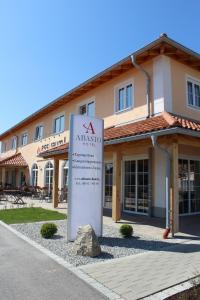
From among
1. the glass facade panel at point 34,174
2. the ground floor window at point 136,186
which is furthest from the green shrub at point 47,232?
the glass facade panel at point 34,174

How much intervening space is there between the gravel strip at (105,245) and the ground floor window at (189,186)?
476cm

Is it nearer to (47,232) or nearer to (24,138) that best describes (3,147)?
(24,138)

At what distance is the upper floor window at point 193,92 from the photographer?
44.5 ft

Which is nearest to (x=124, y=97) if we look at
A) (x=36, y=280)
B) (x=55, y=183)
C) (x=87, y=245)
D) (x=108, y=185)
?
(x=108, y=185)

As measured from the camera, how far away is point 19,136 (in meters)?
29.9

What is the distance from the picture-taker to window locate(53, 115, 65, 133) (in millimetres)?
20797

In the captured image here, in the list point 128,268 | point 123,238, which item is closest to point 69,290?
point 128,268

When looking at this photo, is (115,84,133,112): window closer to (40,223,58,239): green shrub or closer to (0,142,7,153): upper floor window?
(40,223,58,239): green shrub

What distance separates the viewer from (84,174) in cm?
831

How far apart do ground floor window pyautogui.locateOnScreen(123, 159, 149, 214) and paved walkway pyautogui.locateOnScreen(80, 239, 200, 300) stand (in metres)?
6.17

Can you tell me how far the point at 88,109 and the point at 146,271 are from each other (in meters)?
12.9

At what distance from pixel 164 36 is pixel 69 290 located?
942 cm

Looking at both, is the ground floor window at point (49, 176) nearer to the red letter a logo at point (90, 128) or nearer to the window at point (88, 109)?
the window at point (88, 109)

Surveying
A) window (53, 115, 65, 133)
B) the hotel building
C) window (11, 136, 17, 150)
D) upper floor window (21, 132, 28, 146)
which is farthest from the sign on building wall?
window (11, 136, 17, 150)
